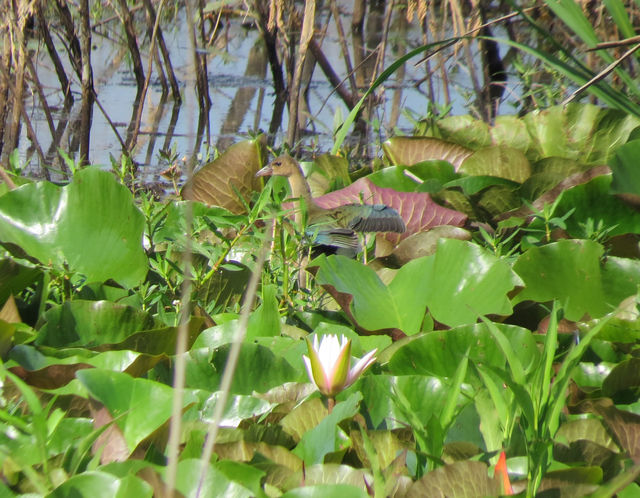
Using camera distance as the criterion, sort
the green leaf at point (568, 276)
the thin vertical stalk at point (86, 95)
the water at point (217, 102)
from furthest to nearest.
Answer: the water at point (217, 102)
the thin vertical stalk at point (86, 95)
the green leaf at point (568, 276)

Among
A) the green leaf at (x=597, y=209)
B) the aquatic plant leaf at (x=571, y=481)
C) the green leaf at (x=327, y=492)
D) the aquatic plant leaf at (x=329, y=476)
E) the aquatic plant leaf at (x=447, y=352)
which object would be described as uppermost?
the green leaf at (x=327, y=492)

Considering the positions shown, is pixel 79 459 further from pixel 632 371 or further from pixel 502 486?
pixel 632 371

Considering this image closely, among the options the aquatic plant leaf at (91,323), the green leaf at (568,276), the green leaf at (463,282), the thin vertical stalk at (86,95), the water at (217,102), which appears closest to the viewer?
the aquatic plant leaf at (91,323)

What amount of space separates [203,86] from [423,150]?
214 centimetres

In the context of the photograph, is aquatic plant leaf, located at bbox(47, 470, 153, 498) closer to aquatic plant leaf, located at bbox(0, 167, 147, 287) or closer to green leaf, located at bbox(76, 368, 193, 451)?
green leaf, located at bbox(76, 368, 193, 451)

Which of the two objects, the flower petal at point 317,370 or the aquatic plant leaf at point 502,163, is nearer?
the flower petal at point 317,370

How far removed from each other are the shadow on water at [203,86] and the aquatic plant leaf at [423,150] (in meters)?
0.24

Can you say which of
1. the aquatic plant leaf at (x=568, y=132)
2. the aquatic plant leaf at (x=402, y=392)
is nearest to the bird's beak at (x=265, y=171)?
the aquatic plant leaf at (x=568, y=132)

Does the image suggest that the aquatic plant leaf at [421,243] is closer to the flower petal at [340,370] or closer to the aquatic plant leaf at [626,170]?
the aquatic plant leaf at [626,170]

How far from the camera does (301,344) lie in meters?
1.22

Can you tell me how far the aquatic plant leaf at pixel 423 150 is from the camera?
2336 mm

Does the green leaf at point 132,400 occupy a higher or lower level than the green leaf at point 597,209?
higher

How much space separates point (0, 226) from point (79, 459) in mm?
820

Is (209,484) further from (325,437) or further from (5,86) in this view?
(5,86)
